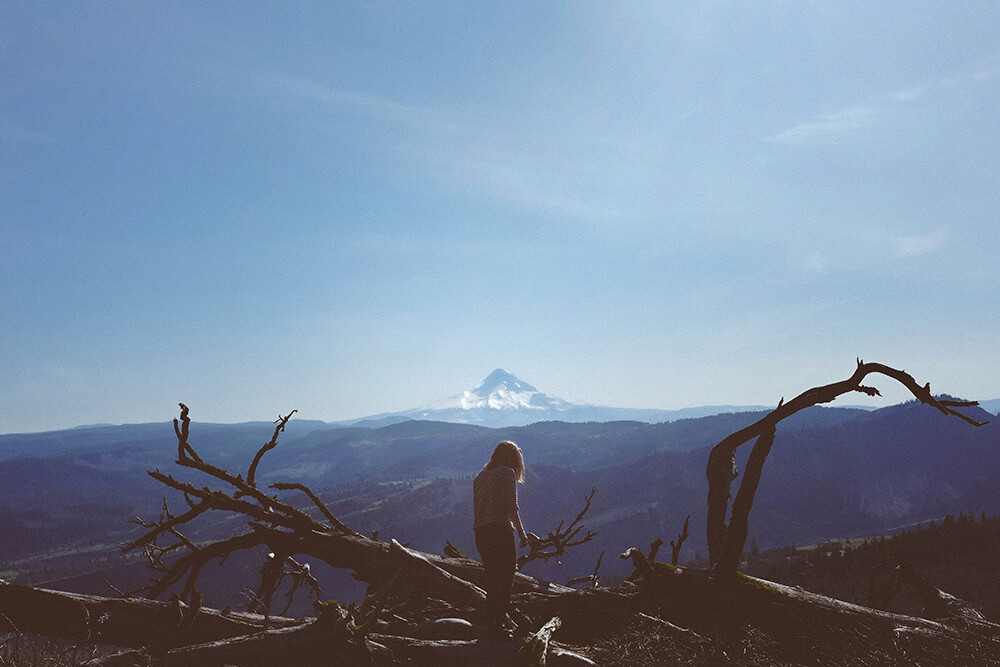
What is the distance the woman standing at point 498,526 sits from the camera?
7109 millimetres

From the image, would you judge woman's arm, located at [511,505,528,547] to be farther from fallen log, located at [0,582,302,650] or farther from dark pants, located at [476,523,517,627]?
fallen log, located at [0,582,302,650]

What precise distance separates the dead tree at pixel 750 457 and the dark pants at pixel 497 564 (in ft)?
8.21

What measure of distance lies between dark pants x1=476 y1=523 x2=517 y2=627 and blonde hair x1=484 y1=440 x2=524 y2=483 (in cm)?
83

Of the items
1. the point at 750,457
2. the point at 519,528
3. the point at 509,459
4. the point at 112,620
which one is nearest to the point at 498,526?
the point at 519,528

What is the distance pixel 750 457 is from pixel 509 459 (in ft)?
10.8

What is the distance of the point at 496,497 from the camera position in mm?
7711

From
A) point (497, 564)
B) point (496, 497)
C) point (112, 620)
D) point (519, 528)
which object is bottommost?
point (112, 620)

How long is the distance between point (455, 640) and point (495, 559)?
4.11 ft

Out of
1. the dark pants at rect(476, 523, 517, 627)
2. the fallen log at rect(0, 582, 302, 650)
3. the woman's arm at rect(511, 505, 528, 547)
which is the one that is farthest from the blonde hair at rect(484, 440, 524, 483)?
the fallen log at rect(0, 582, 302, 650)

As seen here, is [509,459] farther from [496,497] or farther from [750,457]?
[750,457]

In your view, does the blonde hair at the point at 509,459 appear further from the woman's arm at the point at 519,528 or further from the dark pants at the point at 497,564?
the dark pants at the point at 497,564

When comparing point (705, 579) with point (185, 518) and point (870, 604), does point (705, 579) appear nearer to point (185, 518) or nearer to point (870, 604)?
point (870, 604)

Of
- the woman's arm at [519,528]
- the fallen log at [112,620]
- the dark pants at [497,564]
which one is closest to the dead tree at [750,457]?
the woman's arm at [519,528]

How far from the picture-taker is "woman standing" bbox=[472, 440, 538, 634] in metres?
7.11
